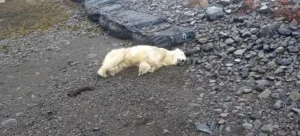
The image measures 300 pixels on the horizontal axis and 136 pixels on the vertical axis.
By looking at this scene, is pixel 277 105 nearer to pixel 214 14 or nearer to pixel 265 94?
pixel 265 94

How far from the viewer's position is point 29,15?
1153cm

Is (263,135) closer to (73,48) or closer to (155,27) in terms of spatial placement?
(155,27)

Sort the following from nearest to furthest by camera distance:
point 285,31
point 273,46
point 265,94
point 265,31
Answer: point 265,94 → point 273,46 → point 285,31 → point 265,31

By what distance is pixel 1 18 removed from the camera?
38.3 ft

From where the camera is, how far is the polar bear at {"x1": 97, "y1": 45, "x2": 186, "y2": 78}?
6785mm

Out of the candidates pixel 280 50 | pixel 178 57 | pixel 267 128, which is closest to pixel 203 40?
pixel 178 57

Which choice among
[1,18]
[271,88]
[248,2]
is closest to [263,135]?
[271,88]

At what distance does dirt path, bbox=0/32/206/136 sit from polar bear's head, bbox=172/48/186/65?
0.13 meters

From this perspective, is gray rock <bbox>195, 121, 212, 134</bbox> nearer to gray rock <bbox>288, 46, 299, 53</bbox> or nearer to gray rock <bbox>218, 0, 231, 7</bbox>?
gray rock <bbox>288, 46, 299, 53</bbox>

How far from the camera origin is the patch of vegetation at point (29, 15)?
34.4 ft

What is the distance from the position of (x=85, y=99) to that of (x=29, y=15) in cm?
604

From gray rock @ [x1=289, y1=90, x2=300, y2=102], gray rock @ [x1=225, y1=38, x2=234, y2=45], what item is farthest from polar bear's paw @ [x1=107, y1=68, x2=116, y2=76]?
gray rock @ [x1=289, y1=90, x2=300, y2=102]

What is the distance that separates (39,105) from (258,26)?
4.00m

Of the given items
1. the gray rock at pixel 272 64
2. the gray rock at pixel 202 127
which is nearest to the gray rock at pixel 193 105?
the gray rock at pixel 202 127
